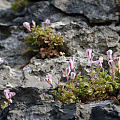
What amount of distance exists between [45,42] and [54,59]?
1.97 feet

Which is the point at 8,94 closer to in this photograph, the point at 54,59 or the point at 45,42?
the point at 54,59

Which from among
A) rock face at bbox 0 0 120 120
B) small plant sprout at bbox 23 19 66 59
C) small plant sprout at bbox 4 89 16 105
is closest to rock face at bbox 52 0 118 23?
rock face at bbox 0 0 120 120

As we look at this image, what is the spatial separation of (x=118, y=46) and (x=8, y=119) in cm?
353

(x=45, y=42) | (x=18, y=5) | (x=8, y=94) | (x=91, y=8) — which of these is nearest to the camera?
(x=8, y=94)

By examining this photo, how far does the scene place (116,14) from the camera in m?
A: 6.55

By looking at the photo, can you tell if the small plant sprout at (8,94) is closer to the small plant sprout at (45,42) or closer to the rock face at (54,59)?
the rock face at (54,59)

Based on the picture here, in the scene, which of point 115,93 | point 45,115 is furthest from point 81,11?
point 45,115

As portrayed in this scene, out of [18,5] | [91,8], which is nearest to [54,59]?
[91,8]

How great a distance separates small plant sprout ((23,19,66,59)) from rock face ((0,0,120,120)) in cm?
20

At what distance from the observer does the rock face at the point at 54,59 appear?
312cm

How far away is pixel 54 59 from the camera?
5.22m

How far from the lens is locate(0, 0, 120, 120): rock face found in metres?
3.12

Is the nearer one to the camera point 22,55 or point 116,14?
point 22,55

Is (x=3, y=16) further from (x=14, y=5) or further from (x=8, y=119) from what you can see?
(x=8, y=119)
